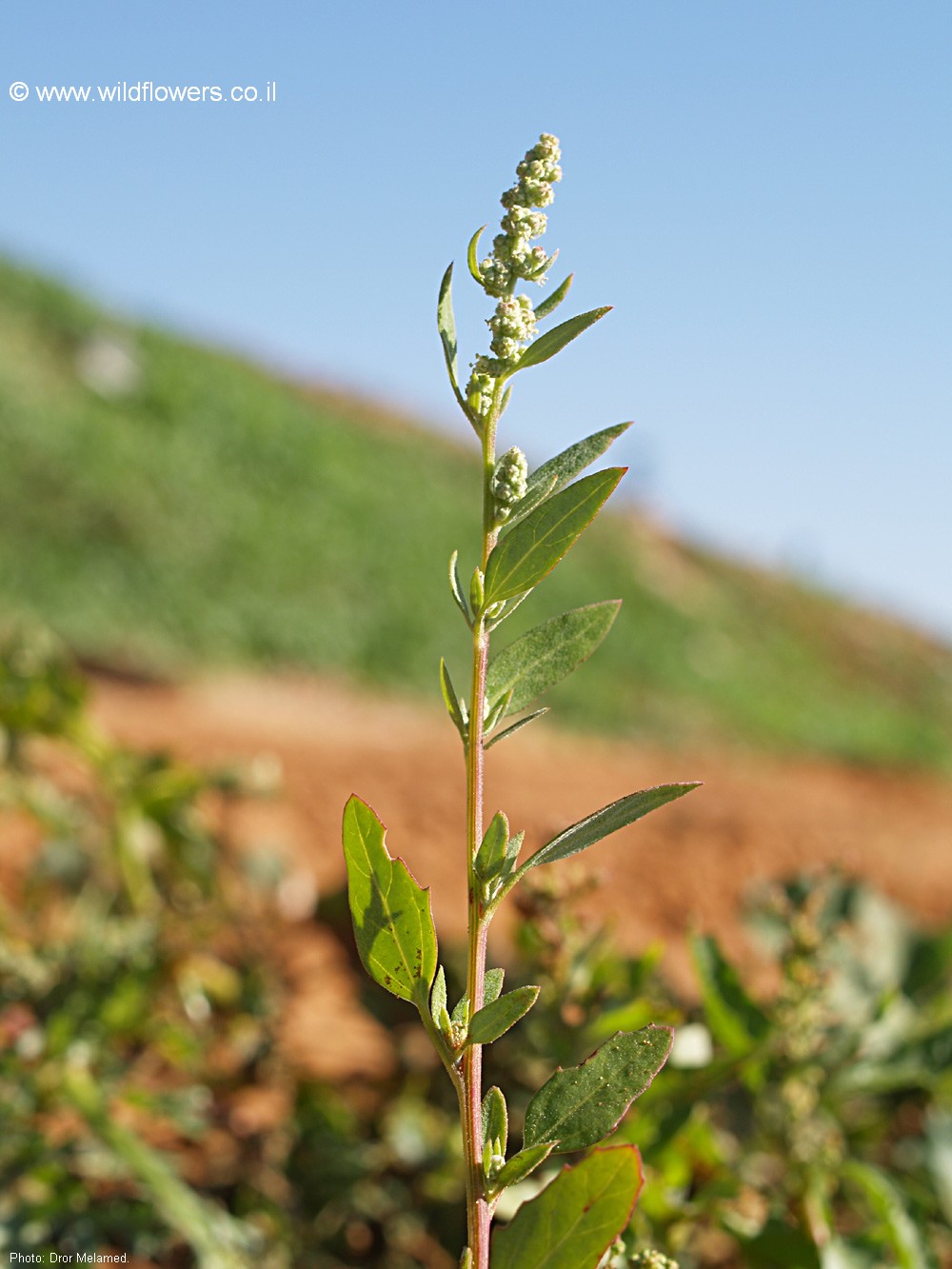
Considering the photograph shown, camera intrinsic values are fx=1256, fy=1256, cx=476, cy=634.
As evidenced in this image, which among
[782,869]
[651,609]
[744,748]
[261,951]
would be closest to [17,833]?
[261,951]

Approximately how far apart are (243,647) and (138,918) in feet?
24.0

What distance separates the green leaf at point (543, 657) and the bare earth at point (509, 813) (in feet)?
1.53

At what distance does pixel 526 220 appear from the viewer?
63 cm

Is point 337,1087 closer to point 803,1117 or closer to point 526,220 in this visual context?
point 803,1117

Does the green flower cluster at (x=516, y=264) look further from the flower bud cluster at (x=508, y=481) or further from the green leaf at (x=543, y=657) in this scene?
the green leaf at (x=543, y=657)

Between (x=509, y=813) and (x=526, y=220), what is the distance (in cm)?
394

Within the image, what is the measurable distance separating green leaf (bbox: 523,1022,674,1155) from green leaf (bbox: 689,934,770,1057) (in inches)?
20.7

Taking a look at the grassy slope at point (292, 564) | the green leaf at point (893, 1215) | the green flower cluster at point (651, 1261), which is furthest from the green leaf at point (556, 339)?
the grassy slope at point (292, 564)

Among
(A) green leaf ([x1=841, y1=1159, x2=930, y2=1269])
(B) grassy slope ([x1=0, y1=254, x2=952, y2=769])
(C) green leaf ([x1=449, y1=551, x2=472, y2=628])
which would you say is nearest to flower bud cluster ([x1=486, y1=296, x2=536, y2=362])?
(C) green leaf ([x1=449, y1=551, x2=472, y2=628])

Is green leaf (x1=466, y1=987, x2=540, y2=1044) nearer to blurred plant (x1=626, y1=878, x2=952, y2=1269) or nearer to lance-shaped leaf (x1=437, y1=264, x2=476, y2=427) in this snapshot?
lance-shaped leaf (x1=437, y1=264, x2=476, y2=427)

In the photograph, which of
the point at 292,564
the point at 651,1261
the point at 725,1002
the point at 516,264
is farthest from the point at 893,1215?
the point at 292,564

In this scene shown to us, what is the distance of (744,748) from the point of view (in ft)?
34.2

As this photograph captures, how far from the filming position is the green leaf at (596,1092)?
0.68m

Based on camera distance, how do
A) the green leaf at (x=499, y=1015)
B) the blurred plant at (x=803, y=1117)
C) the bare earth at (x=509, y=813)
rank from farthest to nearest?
the bare earth at (x=509, y=813) → the blurred plant at (x=803, y=1117) → the green leaf at (x=499, y=1015)
